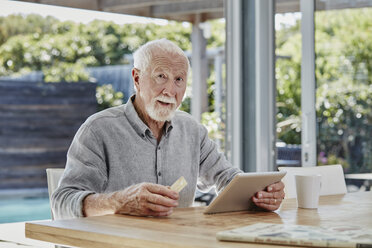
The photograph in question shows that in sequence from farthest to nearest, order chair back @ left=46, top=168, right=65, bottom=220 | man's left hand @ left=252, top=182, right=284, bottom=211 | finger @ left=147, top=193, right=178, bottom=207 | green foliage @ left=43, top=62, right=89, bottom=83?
green foliage @ left=43, top=62, right=89, bottom=83
chair back @ left=46, top=168, right=65, bottom=220
man's left hand @ left=252, top=182, right=284, bottom=211
finger @ left=147, top=193, right=178, bottom=207

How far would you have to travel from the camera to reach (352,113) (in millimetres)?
4863

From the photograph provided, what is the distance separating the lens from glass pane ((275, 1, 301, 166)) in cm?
501

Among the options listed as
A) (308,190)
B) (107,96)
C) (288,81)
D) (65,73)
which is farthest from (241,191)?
(288,81)

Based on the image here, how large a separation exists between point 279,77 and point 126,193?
341cm

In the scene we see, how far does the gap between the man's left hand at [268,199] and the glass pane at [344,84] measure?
287cm

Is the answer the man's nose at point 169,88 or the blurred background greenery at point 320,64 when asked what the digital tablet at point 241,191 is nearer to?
the man's nose at point 169,88

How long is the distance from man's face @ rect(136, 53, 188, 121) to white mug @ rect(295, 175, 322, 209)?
57 centimetres

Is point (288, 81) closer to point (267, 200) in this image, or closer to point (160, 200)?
point (267, 200)

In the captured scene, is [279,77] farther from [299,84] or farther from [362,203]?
[362,203]

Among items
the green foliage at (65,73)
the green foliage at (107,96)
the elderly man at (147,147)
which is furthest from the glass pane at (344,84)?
the elderly man at (147,147)

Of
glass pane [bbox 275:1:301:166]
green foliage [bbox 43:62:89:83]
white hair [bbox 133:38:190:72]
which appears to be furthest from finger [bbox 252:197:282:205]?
glass pane [bbox 275:1:301:166]

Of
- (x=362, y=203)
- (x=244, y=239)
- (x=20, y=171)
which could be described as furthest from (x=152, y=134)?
(x=20, y=171)

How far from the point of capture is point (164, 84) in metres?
2.42

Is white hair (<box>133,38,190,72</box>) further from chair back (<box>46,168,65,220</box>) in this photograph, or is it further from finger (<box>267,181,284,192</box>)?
finger (<box>267,181,284,192</box>)
